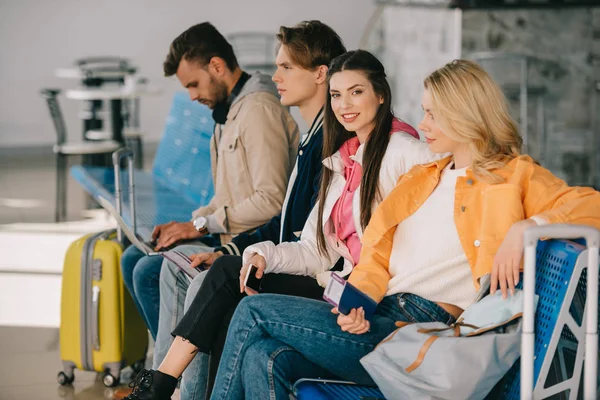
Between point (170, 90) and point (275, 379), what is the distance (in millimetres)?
9082

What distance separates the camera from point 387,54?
855cm

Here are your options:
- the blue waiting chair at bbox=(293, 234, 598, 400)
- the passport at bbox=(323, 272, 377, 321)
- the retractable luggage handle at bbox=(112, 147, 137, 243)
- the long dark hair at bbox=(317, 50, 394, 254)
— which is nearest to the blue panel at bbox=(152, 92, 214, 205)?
the retractable luggage handle at bbox=(112, 147, 137, 243)

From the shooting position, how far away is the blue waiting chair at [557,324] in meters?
1.72

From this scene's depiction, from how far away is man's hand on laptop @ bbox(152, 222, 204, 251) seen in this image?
3.11m

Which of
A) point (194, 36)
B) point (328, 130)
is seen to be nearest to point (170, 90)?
point (194, 36)

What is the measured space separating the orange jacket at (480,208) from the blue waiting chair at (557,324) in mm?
95

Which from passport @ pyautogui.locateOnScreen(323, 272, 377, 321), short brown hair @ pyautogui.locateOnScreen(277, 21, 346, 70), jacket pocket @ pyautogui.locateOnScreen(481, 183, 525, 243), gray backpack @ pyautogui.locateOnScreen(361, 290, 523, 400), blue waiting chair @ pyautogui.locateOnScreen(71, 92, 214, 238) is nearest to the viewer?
gray backpack @ pyautogui.locateOnScreen(361, 290, 523, 400)

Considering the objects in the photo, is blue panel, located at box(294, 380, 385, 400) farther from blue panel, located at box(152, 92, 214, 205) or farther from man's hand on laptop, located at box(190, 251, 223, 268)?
blue panel, located at box(152, 92, 214, 205)

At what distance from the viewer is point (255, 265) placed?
94.7 inches

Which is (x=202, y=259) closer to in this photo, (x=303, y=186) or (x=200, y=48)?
(x=303, y=186)

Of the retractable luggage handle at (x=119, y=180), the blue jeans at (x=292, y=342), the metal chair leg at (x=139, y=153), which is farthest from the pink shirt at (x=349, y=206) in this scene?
the metal chair leg at (x=139, y=153)

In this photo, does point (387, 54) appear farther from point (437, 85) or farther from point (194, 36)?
point (437, 85)

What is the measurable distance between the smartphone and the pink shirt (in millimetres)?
248

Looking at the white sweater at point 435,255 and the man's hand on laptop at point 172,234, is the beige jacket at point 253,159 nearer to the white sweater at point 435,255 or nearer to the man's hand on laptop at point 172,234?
the man's hand on laptop at point 172,234
